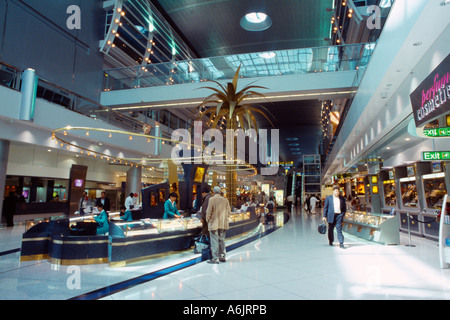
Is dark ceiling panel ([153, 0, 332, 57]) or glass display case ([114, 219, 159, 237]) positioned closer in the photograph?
glass display case ([114, 219, 159, 237])

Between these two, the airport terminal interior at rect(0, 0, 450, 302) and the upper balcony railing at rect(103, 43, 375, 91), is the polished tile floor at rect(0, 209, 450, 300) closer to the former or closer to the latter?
the airport terminal interior at rect(0, 0, 450, 302)

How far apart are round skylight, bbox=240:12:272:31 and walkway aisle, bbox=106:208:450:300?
1916 cm

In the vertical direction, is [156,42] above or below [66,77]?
above

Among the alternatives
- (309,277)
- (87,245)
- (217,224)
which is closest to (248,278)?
(309,277)

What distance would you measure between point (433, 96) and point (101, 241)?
19.9 feet

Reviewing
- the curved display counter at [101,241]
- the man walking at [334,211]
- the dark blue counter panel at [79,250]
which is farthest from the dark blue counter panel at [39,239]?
the man walking at [334,211]

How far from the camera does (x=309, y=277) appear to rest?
4.52 metres

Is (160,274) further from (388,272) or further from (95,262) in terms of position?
(388,272)

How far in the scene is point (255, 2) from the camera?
19.5 m

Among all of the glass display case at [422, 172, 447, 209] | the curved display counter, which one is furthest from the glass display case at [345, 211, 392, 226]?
the curved display counter

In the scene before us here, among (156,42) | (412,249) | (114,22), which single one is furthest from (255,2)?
(412,249)

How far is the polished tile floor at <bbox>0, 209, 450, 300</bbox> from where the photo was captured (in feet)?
12.1

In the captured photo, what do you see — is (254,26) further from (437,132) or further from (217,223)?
(217,223)
